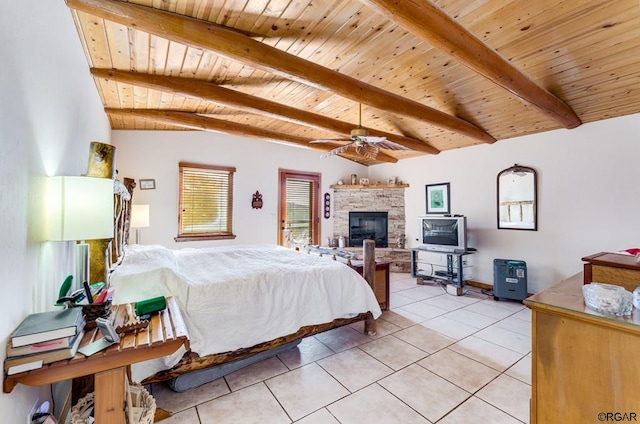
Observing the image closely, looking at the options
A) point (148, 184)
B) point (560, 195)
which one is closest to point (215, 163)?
point (148, 184)

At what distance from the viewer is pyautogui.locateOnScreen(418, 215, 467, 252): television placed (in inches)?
196

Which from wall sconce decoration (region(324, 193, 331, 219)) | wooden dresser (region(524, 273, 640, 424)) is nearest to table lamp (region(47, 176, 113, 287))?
wooden dresser (region(524, 273, 640, 424))

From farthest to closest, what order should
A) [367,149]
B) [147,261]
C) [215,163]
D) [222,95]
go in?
[215,163] → [367,149] → [222,95] → [147,261]

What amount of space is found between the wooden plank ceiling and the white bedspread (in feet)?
6.26

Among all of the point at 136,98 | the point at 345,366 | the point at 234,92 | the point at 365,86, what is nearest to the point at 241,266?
the point at 345,366

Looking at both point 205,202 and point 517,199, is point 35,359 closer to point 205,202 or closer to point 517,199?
point 205,202

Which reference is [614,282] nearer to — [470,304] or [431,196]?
[470,304]

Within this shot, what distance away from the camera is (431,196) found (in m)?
6.05

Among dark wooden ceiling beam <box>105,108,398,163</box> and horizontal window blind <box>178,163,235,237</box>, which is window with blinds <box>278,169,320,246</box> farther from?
horizontal window blind <box>178,163,235,237</box>

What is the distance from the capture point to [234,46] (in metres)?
A: 2.42

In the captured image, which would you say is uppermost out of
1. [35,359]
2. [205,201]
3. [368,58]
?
[368,58]

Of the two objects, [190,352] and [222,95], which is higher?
[222,95]

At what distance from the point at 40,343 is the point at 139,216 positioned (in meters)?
3.53

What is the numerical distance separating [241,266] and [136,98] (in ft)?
8.93
